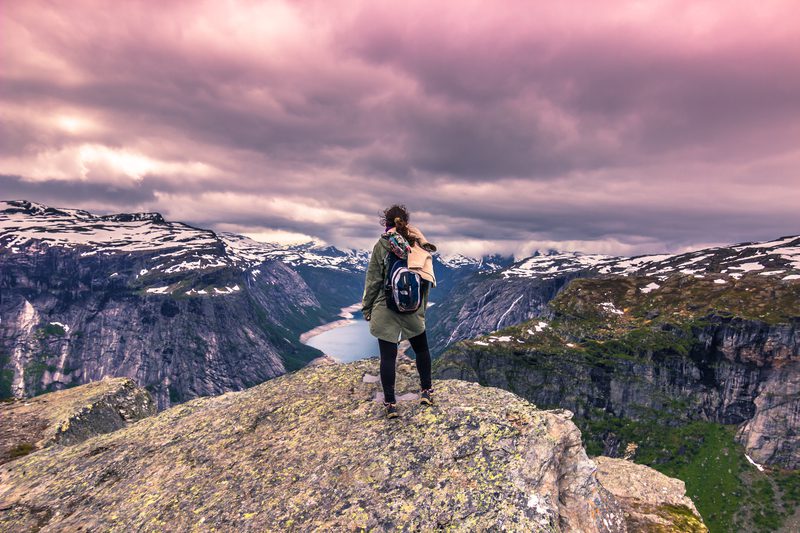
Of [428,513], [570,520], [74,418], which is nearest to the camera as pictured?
[428,513]

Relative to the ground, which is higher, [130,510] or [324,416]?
[324,416]

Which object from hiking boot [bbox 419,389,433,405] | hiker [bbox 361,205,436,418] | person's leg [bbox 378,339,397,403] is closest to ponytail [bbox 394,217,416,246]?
hiker [bbox 361,205,436,418]

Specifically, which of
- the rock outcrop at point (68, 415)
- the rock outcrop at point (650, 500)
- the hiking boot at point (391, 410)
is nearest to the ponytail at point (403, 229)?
the hiking boot at point (391, 410)

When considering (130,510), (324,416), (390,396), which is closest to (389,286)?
(390,396)

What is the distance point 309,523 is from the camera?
718 centimetres

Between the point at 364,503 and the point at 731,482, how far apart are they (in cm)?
28623

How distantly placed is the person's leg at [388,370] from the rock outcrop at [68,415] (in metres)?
14.2

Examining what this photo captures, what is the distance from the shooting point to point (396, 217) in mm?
10727

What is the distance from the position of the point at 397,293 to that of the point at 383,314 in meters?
0.85

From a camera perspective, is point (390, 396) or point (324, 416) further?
point (324, 416)

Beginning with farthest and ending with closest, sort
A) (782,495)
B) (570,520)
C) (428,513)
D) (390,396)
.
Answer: (782,495)
(390,396)
(570,520)
(428,513)

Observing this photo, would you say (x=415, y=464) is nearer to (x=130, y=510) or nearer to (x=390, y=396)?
(x=390, y=396)

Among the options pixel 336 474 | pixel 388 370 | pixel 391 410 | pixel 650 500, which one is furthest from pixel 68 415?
pixel 650 500

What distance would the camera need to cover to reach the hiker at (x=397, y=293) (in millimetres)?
9922
